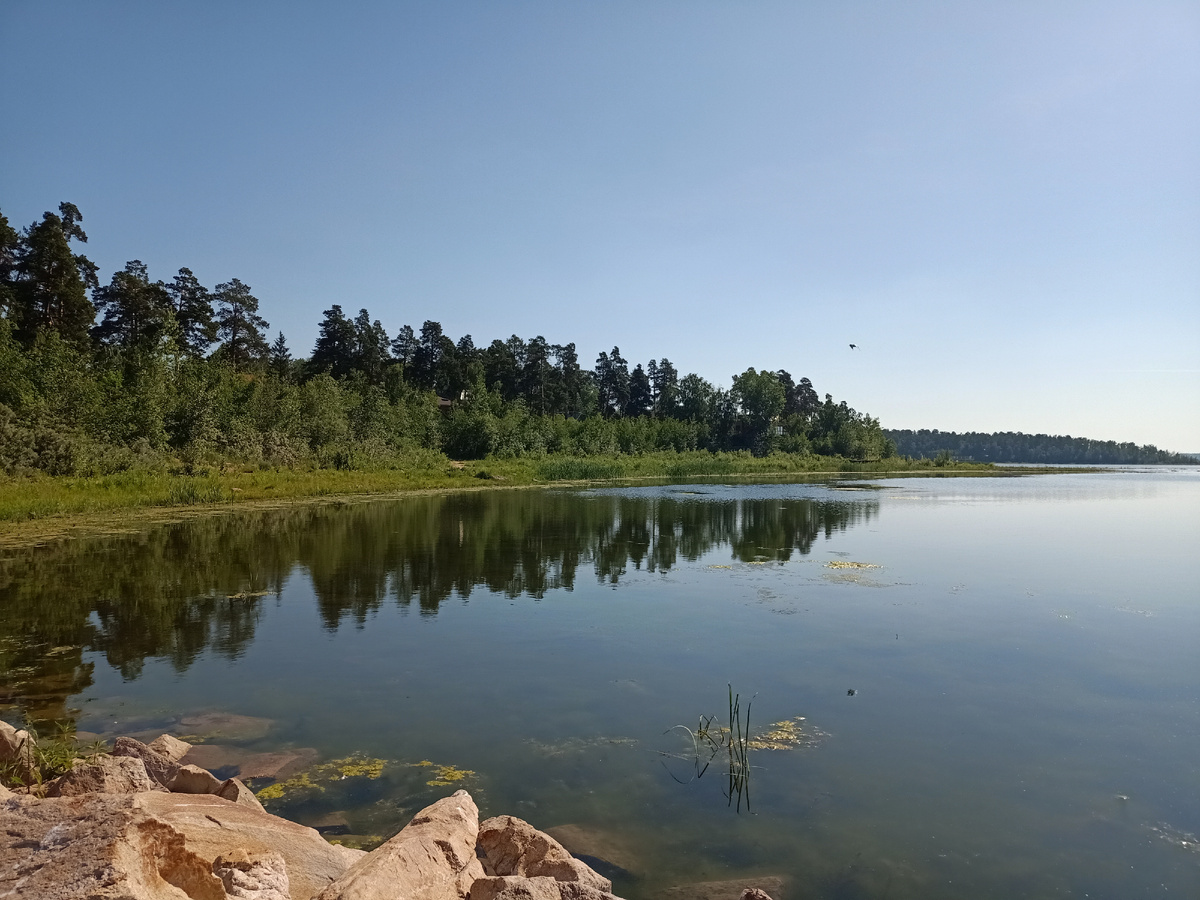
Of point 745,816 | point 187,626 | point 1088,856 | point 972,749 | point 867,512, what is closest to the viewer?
point 1088,856

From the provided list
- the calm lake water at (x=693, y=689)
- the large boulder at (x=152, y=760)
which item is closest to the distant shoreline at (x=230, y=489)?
the calm lake water at (x=693, y=689)

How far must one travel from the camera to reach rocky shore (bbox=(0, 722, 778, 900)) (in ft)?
10.3

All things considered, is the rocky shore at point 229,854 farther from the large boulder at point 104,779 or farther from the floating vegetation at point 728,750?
the floating vegetation at point 728,750

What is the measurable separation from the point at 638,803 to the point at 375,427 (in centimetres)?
4553

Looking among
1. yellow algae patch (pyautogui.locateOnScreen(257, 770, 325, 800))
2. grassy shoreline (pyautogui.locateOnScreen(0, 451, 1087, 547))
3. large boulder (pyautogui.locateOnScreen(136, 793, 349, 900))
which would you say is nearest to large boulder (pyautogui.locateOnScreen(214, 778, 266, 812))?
large boulder (pyautogui.locateOnScreen(136, 793, 349, 900))

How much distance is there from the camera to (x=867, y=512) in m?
30.4

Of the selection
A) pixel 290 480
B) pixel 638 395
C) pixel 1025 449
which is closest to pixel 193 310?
pixel 290 480

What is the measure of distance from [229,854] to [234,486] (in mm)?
29332

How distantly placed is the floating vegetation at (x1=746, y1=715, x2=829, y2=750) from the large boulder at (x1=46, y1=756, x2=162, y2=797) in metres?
4.85

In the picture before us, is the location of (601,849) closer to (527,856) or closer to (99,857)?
(527,856)

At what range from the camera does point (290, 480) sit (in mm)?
33406

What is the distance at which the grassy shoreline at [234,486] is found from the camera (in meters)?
21.2

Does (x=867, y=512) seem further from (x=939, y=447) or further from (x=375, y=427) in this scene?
(x=939, y=447)

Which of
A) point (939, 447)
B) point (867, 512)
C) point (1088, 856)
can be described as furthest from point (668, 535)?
point (939, 447)
